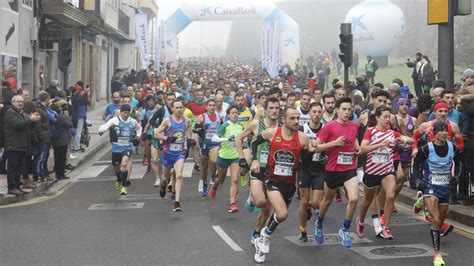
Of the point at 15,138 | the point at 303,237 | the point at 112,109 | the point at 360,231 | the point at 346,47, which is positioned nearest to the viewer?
the point at 303,237

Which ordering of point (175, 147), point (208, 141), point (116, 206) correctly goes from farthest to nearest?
Answer: point (208, 141), point (116, 206), point (175, 147)

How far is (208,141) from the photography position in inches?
555

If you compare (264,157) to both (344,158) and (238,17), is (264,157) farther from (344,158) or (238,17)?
(238,17)

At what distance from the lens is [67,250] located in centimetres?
918

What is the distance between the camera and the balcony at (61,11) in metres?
27.8

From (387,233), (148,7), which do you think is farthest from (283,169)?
(148,7)

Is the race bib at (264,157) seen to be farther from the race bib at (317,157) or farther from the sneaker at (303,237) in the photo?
the sneaker at (303,237)

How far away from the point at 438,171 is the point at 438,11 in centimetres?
589

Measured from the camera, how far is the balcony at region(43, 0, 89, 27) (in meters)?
27.8

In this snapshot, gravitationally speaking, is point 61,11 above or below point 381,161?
above

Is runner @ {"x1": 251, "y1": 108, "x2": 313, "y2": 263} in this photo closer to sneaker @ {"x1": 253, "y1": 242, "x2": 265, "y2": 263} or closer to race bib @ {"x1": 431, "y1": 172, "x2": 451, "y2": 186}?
sneaker @ {"x1": 253, "y1": 242, "x2": 265, "y2": 263}

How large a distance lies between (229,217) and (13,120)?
4.66 meters

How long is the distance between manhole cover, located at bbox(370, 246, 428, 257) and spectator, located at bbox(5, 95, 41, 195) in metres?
7.31

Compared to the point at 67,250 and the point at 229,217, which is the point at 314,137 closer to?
the point at 229,217
